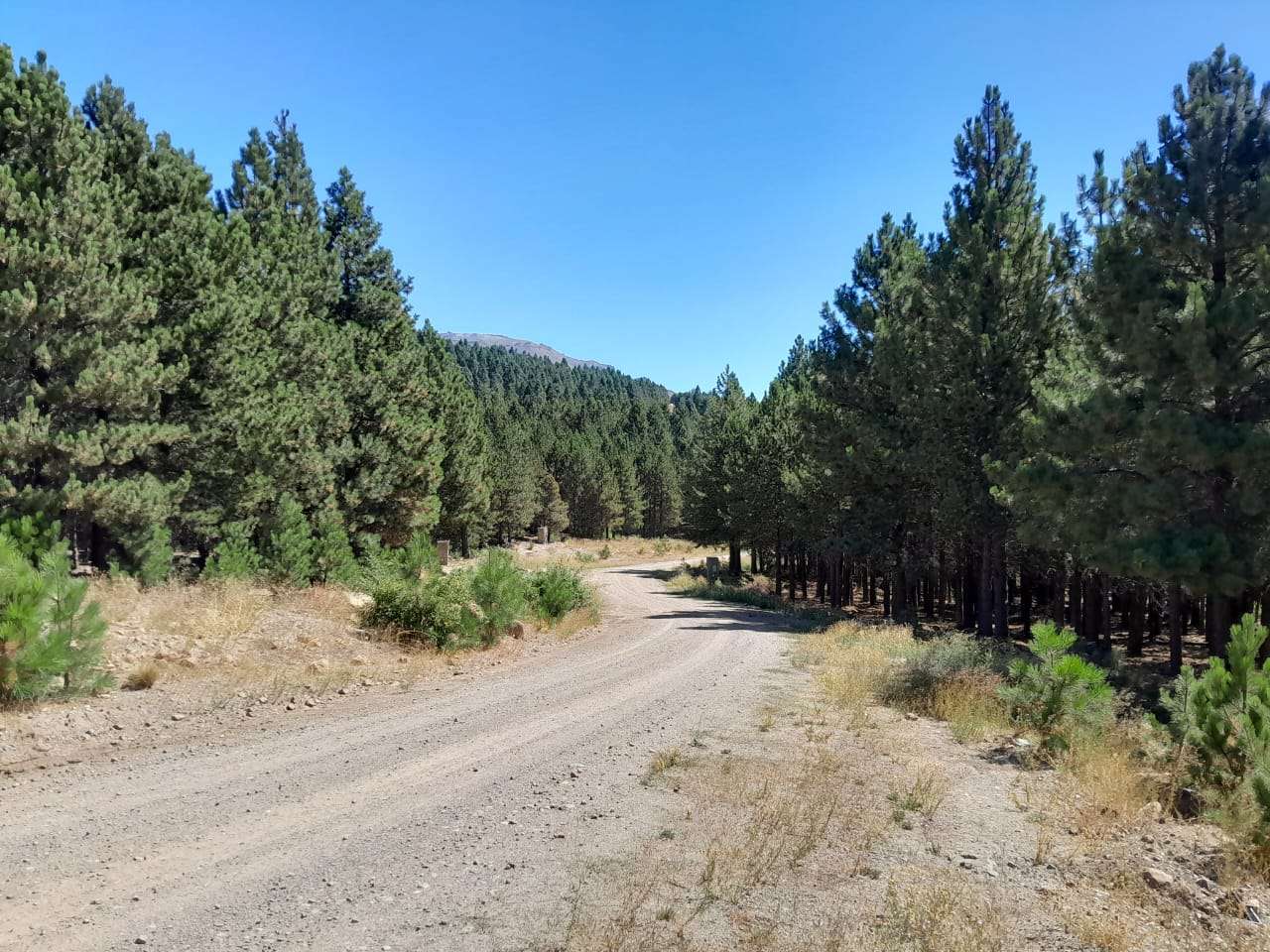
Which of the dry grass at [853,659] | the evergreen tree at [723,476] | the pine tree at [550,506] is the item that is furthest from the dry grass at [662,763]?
the pine tree at [550,506]

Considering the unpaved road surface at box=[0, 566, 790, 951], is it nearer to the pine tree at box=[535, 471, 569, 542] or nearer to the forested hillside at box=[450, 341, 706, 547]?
the forested hillside at box=[450, 341, 706, 547]

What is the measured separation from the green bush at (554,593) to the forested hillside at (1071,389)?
10861 millimetres

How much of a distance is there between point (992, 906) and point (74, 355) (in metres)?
16.5

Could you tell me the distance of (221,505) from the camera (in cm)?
1817

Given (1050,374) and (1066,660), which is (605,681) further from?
(1050,374)

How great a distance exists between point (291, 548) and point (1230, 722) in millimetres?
17199

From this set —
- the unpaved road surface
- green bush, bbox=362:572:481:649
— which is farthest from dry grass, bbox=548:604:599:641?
the unpaved road surface

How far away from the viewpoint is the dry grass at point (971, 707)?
949 centimetres

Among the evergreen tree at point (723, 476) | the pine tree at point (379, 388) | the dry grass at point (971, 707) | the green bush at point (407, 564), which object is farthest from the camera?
the evergreen tree at point (723, 476)

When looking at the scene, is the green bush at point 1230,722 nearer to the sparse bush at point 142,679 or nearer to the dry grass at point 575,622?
the sparse bush at point 142,679

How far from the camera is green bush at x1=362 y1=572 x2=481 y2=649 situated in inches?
559

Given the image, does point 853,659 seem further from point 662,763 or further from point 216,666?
point 216,666

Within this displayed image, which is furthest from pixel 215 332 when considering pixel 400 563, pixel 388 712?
pixel 388 712

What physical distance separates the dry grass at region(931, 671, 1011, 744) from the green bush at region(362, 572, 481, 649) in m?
8.79
